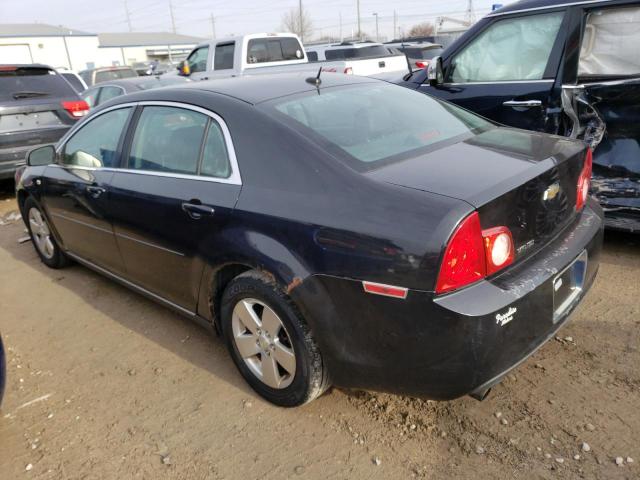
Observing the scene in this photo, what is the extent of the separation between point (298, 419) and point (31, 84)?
6.74 m

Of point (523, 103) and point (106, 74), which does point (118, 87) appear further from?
point (106, 74)

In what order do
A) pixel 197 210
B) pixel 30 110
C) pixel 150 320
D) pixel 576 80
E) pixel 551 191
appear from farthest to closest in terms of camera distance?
→ pixel 30 110 → pixel 576 80 → pixel 150 320 → pixel 197 210 → pixel 551 191

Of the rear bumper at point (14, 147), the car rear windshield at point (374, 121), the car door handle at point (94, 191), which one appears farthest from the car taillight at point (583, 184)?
the rear bumper at point (14, 147)

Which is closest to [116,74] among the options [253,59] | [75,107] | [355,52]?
[355,52]

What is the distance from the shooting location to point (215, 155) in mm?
2773

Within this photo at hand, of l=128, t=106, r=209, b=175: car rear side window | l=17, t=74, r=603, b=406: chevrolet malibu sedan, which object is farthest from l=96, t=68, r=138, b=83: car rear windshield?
l=128, t=106, r=209, b=175: car rear side window

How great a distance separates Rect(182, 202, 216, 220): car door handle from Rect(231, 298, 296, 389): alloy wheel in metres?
0.48

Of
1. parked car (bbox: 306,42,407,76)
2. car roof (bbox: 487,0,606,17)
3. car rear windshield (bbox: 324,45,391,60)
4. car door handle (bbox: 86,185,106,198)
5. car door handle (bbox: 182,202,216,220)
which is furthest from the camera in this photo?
car rear windshield (bbox: 324,45,391,60)

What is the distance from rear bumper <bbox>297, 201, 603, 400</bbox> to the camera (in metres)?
1.99

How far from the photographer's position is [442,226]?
6.40 ft

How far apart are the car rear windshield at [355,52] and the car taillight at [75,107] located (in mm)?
7759

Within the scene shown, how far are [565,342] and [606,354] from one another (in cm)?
21

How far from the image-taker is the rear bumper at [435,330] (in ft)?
6.54

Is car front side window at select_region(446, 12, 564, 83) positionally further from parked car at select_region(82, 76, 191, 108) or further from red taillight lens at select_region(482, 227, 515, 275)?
parked car at select_region(82, 76, 191, 108)
